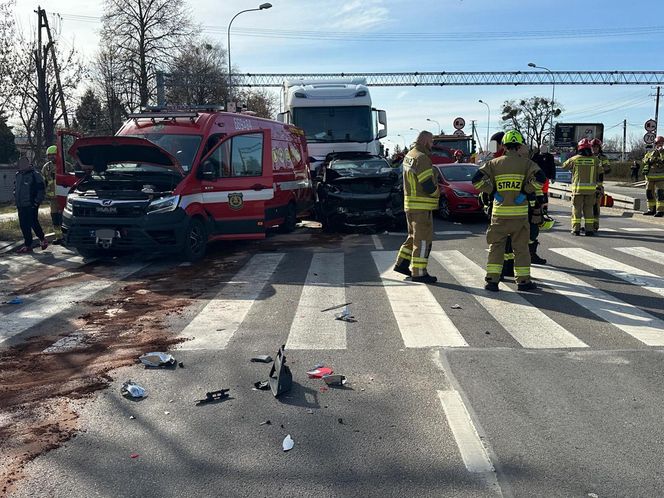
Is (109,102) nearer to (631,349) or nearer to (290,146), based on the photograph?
(290,146)

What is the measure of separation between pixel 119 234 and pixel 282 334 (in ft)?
15.2

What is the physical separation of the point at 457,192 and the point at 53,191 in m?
9.35

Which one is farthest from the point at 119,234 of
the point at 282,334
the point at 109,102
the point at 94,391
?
the point at 109,102

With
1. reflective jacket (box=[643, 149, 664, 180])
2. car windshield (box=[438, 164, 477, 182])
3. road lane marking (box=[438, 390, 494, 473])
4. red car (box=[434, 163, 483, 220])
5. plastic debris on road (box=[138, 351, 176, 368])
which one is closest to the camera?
road lane marking (box=[438, 390, 494, 473])

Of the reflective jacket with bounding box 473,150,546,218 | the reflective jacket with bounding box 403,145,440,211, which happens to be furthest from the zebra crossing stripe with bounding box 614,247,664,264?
the reflective jacket with bounding box 403,145,440,211

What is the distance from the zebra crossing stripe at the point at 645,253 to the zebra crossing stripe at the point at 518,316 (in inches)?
114

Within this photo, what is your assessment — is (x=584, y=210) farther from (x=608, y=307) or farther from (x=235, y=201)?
(x=235, y=201)

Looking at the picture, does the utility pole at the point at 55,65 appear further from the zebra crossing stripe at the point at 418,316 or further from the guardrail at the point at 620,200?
the zebra crossing stripe at the point at 418,316

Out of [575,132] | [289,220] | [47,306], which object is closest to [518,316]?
[47,306]

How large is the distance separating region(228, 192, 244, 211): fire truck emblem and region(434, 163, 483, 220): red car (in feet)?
21.1

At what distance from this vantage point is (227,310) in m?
7.05

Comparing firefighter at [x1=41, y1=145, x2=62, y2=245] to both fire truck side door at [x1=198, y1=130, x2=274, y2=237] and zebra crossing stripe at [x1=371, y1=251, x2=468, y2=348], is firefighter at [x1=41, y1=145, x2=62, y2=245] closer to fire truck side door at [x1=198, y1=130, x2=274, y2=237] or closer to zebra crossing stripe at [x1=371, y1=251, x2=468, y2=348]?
fire truck side door at [x1=198, y1=130, x2=274, y2=237]

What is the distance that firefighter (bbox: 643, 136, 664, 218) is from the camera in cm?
1525

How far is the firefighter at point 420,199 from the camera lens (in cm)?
819
